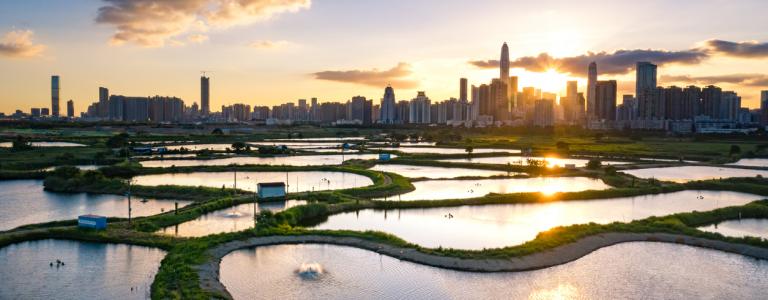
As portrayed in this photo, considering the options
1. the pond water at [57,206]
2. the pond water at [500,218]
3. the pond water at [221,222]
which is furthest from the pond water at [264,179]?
the pond water at [500,218]

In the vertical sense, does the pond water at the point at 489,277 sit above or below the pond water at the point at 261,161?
below

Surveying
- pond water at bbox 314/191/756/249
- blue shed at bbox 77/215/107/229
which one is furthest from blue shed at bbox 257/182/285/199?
blue shed at bbox 77/215/107/229

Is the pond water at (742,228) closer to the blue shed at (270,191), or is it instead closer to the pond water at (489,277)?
the pond water at (489,277)

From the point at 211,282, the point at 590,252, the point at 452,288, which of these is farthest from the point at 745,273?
the point at 211,282

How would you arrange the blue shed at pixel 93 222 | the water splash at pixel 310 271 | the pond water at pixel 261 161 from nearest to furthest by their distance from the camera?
the water splash at pixel 310 271 → the blue shed at pixel 93 222 → the pond water at pixel 261 161

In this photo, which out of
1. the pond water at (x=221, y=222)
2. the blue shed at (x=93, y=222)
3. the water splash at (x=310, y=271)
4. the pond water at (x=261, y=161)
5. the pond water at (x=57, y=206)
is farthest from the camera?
the pond water at (x=261, y=161)

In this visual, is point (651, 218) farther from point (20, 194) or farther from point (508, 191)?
point (20, 194)
